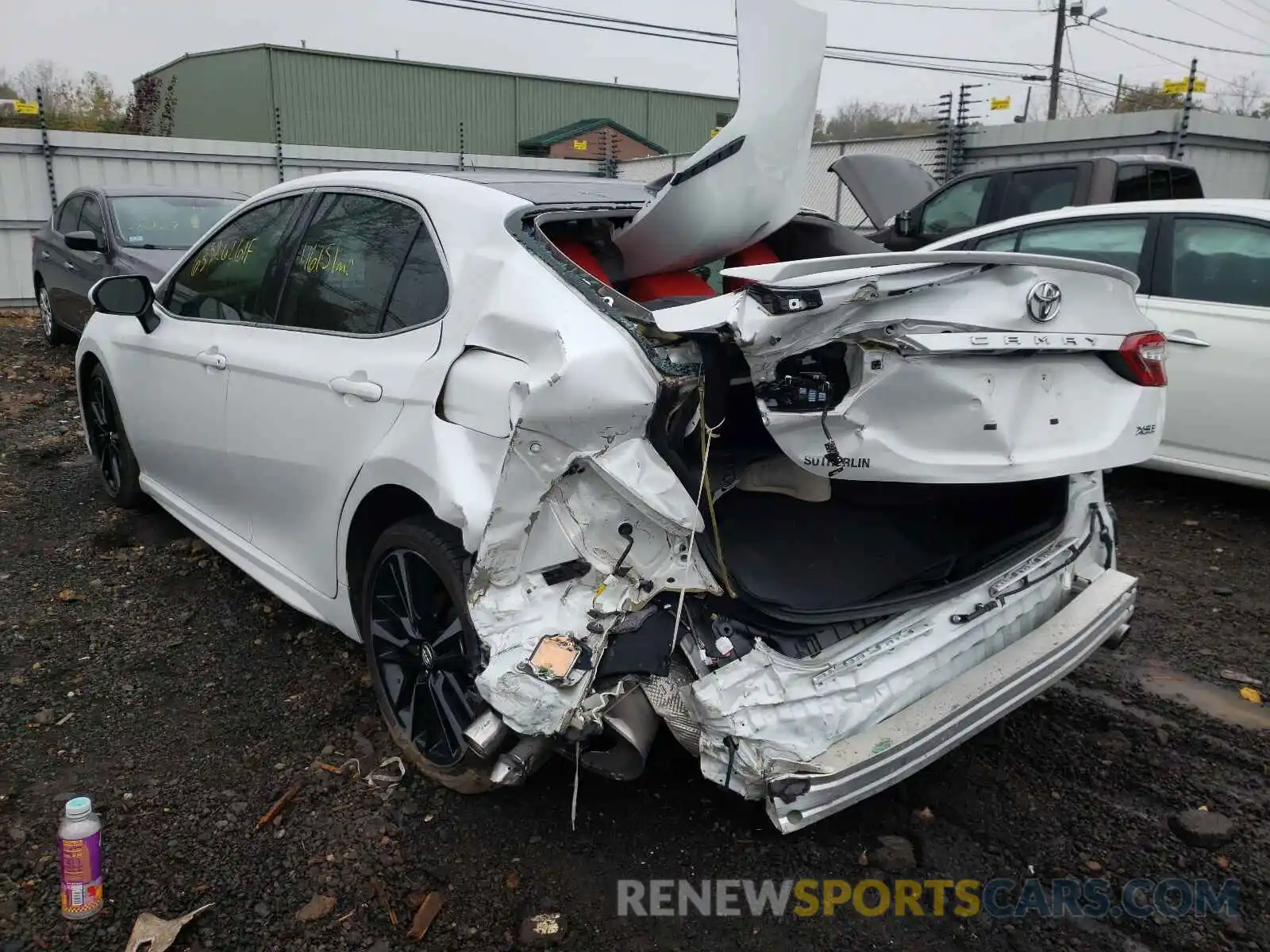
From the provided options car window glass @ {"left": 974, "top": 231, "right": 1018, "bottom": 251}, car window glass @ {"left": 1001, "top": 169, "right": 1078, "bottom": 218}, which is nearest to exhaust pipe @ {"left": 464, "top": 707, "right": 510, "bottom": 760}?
car window glass @ {"left": 974, "top": 231, "right": 1018, "bottom": 251}

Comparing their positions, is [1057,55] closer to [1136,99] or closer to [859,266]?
[1136,99]

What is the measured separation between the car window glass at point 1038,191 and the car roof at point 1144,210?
2429 mm

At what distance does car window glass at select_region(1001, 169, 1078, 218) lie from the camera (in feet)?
26.1

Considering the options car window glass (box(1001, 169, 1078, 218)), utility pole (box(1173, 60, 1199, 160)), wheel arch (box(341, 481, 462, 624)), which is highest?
utility pole (box(1173, 60, 1199, 160))

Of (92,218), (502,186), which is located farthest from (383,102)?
(502,186)

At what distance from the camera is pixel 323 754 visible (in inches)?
117

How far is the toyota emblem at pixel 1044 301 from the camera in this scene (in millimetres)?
2312

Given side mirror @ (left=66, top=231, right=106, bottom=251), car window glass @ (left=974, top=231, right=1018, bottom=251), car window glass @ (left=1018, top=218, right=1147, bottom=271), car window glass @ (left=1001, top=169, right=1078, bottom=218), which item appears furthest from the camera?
car window glass @ (left=1001, top=169, right=1078, bottom=218)

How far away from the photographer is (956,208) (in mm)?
8906

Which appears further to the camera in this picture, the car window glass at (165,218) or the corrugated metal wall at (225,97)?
the corrugated metal wall at (225,97)

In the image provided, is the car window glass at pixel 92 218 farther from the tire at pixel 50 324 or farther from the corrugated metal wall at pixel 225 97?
the corrugated metal wall at pixel 225 97

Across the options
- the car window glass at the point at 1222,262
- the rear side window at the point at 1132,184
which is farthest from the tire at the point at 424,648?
the rear side window at the point at 1132,184

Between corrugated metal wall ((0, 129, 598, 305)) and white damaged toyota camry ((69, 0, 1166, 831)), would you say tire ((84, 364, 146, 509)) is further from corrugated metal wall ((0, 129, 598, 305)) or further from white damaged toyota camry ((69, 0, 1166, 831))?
corrugated metal wall ((0, 129, 598, 305))

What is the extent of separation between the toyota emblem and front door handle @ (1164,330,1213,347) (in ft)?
9.75
